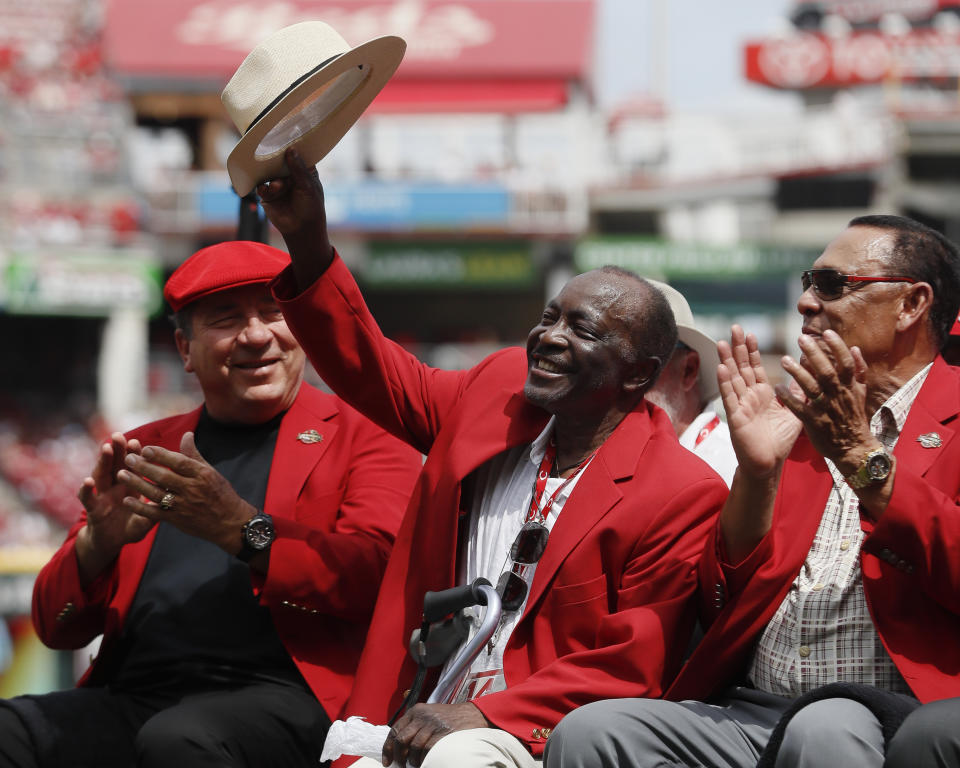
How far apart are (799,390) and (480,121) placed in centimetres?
2609

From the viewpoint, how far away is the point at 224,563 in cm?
382

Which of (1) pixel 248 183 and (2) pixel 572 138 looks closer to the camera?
(1) pixel 248 183

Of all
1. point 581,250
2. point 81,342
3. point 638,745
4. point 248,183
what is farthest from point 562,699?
point 81,342

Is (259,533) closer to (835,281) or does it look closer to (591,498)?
(591,498)

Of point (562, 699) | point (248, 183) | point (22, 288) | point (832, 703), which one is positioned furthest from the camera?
point (22, 288)

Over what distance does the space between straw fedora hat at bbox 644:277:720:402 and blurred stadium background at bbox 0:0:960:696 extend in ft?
61.8

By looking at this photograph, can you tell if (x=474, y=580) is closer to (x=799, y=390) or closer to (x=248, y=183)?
(x=799, y=390)

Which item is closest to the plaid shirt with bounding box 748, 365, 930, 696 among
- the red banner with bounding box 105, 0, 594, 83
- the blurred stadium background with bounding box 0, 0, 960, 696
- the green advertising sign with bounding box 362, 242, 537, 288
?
the blurred stadium background with bounding box 0, 0, 960, 696

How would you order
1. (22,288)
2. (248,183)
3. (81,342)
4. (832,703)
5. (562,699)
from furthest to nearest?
(81,342) < (22,288) < (248,183) < (562,699) < (832,703)

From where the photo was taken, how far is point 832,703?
9.32 ft

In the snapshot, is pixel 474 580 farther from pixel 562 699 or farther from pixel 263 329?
pixel 263 329

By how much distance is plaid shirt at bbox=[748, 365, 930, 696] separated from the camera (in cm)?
307

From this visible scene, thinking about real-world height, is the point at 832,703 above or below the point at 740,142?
below

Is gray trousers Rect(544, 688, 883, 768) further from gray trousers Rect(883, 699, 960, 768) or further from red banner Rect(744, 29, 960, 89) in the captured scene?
red banner Rect(744, 29, 960, 89)
